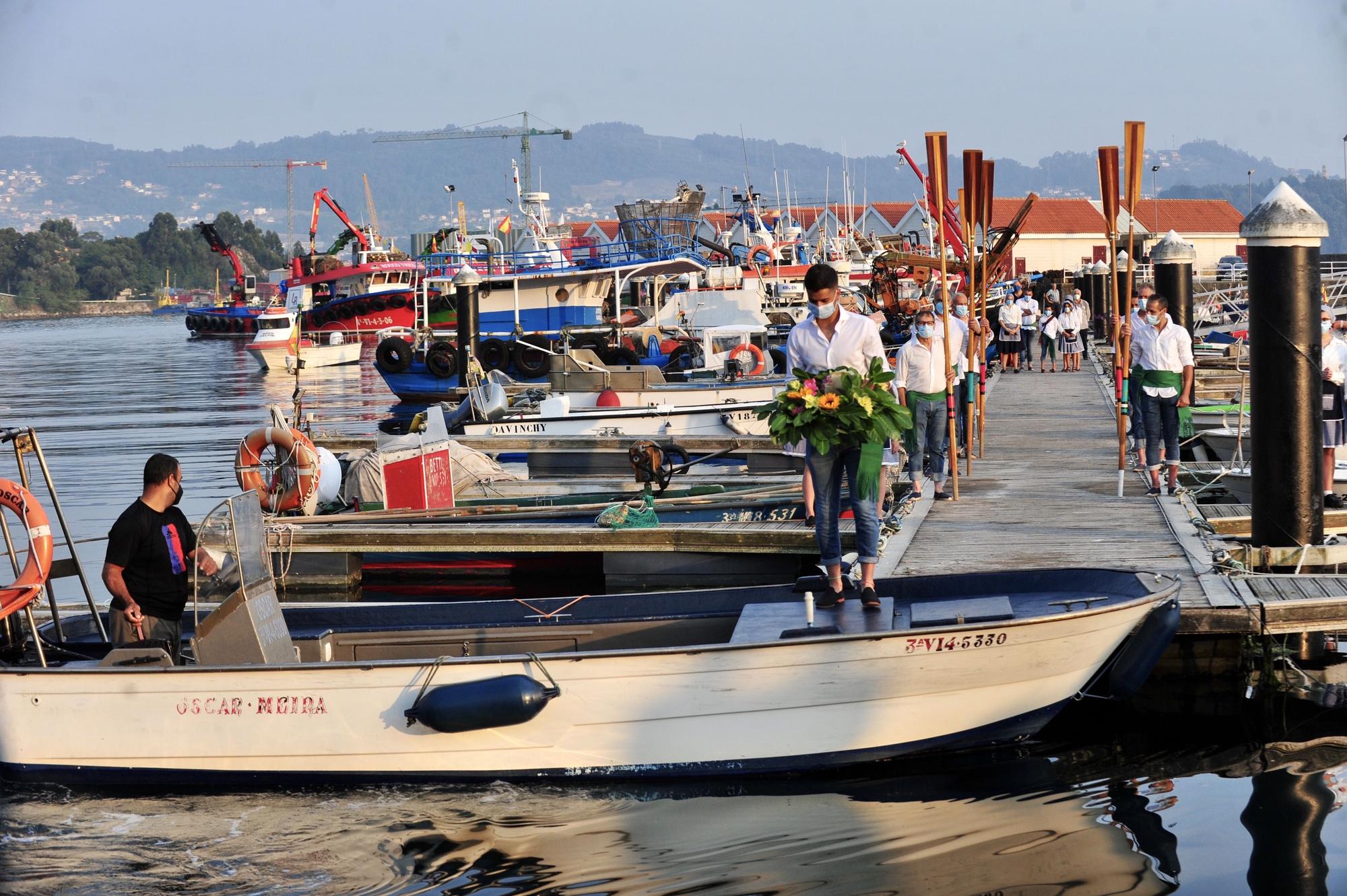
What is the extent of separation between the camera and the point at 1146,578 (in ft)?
27.4

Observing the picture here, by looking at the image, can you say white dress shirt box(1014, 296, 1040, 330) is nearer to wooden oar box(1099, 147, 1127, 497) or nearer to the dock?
the dock

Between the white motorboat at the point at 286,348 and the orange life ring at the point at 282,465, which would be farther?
the white motorboat at the point at 286,348

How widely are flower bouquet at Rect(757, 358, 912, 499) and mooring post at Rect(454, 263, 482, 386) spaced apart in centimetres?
2310

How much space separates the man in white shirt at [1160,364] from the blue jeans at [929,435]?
1.69m

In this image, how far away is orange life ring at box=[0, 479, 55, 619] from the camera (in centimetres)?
848

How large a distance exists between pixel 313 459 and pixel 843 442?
815 cm

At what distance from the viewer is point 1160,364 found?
11.5m

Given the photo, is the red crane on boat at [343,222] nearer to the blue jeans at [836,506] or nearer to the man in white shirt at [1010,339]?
the man in white shirt at [1010,339]

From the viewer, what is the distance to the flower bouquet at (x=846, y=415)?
312 inches

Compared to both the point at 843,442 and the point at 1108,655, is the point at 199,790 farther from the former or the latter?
the point at 1108,655

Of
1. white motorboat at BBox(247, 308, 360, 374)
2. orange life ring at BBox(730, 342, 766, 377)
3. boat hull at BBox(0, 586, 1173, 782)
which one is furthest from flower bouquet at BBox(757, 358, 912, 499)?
white motorboat at BBox(247, 308, 360, 374)

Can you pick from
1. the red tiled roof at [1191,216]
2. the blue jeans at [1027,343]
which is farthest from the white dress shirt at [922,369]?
the red tiled roof at [1191,216]

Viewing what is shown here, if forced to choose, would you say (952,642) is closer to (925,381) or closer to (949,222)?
(925,381)

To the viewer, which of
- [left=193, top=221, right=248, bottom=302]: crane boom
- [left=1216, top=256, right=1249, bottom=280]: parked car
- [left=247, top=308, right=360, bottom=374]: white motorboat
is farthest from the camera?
[left=193, top=221, right=248, bottom=302]: crane boom
